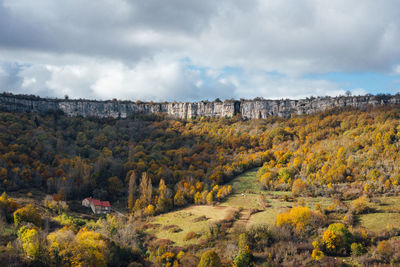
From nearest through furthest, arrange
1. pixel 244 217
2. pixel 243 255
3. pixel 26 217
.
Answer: pixel 243 255 → pixel 26 217 → pixel 244 217

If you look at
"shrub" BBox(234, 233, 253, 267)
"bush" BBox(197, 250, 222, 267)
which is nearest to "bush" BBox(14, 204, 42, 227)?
"bush" BBox(197, 250, 222, 267)

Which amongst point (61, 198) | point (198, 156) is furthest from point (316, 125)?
point (61, 198)

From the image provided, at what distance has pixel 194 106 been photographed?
123312mm

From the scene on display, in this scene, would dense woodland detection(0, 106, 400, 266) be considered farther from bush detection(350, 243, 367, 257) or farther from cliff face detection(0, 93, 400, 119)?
cliff face detection(0, 93, 400, 119)

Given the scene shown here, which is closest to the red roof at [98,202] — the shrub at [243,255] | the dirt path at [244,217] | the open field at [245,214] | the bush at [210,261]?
the open field at [245,214]

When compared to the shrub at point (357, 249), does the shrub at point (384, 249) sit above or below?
above

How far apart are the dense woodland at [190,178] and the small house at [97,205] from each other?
11.9 ft

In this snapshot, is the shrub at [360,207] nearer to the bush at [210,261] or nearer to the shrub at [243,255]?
the shrub at [243,255]

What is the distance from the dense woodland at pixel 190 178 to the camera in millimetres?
33688

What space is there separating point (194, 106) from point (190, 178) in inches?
2281

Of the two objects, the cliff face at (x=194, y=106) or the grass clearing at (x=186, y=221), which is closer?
the grass clearing at (x=186, y=221)

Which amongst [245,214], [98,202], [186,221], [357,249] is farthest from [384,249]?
[98,202]

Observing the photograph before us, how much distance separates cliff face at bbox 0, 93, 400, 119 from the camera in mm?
97125

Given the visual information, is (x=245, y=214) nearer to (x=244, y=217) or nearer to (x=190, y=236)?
(x=244, y=217)
